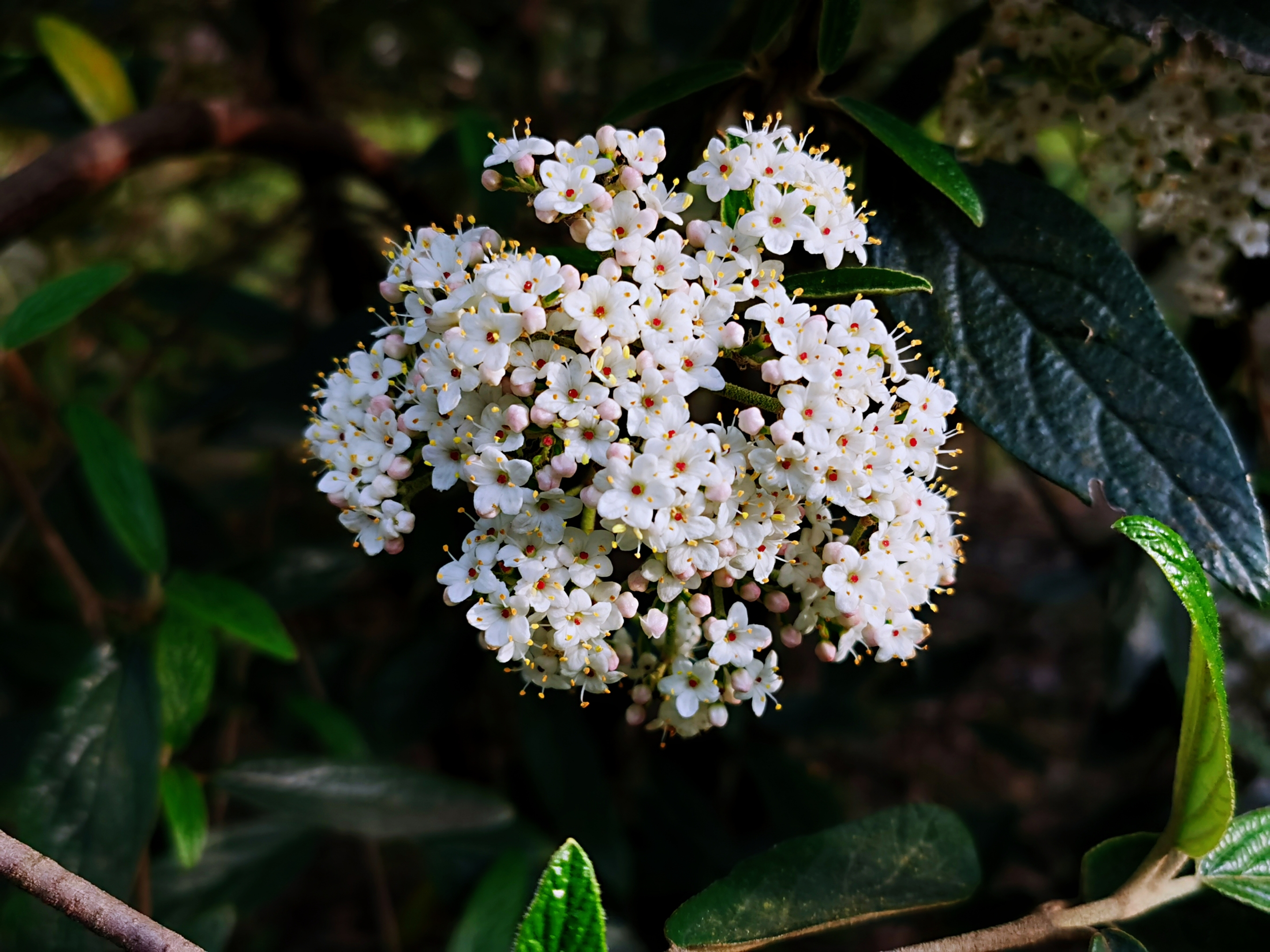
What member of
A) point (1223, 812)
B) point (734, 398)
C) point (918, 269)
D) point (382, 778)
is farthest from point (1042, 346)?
point (382, 778)

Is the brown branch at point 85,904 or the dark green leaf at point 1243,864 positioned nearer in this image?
the brown branch at point 85,904

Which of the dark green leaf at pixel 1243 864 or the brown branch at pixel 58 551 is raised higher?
the brown branch at pixel 58 551

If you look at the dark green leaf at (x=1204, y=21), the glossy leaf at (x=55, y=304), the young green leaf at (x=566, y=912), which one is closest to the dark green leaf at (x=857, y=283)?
the dark green leaf at (x=1204, y=21)

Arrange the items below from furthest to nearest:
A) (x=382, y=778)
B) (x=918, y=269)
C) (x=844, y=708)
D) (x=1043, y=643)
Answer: (x=1043, y=643), (x=844, y=708), (x=382, y=778), (x=918, y=269)

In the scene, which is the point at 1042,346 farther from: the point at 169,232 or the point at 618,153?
the point at 169,232

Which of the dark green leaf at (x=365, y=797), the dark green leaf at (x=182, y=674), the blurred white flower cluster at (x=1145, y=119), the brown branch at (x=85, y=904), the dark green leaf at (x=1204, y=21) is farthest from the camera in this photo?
the dark green leaf at (x=365, y=797)

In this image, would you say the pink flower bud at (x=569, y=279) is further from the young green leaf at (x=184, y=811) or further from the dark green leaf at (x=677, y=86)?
the young green leaf at (x=184, y=811)
